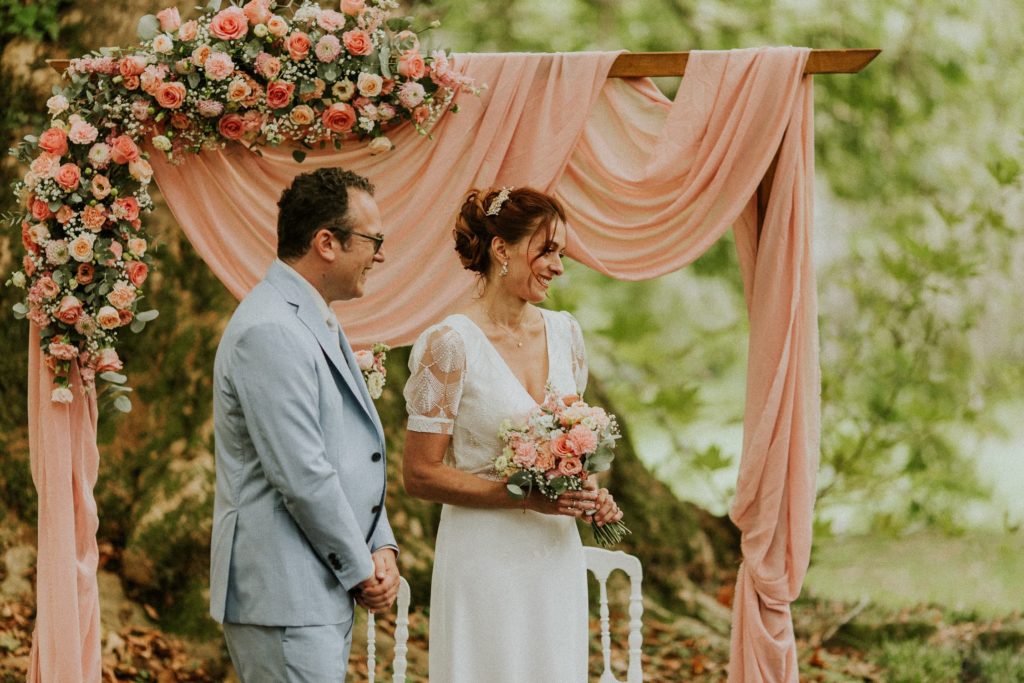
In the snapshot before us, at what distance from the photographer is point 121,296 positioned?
3980 mm

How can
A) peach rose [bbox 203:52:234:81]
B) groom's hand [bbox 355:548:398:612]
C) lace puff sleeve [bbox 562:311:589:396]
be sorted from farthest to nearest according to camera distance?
1. peach rose [bbox 203:52:234:81]
2. lace puff sleeve [bbox 562:311:589:396]
3. groom's hand [bbox 355:548:398:612]

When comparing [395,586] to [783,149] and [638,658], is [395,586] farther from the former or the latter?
[783,149]

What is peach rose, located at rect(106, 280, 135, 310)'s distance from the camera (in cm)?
397

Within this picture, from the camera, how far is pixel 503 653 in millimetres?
2969

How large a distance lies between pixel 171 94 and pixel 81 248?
598 mm

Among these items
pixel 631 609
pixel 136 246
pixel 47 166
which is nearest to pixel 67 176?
pixel 47 166

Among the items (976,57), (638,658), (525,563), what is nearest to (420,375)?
(525,563)

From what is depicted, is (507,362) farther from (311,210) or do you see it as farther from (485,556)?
(311,210)

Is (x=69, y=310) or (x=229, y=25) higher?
(x=229, y=25)

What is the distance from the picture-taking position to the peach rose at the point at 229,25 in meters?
3.91

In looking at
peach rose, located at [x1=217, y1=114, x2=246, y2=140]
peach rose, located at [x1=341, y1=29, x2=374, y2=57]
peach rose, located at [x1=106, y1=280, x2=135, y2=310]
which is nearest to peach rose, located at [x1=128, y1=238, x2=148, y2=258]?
peach rose, located at [x1=106, y1=280, x2=135, y2=310]

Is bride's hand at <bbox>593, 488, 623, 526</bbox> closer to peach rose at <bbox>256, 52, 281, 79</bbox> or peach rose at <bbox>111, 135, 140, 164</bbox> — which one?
peach rose at <bbox>256, 52, 281, 79</bbox>

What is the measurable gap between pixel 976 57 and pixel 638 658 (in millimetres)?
5784

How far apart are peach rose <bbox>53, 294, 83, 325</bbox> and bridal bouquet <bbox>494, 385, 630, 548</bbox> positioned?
1.77 m
